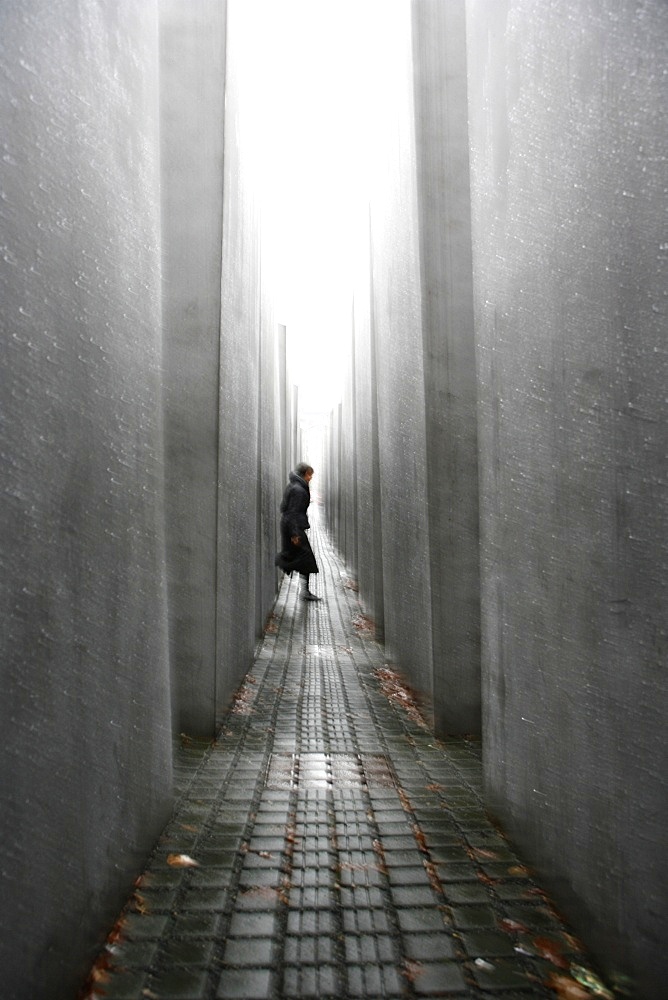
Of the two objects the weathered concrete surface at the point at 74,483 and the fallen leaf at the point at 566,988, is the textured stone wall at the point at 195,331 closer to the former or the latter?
the weathered concrete surface at the point at 74,483

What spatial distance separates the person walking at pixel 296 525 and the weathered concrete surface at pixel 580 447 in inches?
300

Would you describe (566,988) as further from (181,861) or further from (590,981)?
(181,861)

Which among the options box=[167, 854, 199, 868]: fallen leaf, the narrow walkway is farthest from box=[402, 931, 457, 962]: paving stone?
box=[167, 854, 199, 868]: fallen leaf

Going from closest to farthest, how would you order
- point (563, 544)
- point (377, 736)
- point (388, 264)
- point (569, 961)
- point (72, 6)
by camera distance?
point (72, 6) → point (569, 961) → point (563, 544) → point (377, 736) → point (388, 264)

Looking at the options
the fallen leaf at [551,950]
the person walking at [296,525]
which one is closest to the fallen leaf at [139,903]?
the fallen leaf at [551,950]

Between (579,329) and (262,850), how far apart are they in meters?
2.68

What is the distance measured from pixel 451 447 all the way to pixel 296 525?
6397mm

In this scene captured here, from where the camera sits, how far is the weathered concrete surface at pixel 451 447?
5.09 meters

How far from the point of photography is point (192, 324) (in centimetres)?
494

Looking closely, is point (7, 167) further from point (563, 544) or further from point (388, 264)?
point (388, 264)

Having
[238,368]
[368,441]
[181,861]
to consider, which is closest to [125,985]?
[181,861]

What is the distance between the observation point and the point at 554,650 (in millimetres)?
3021

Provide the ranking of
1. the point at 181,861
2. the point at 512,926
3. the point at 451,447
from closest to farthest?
the point at 512,926 → the point at 181,861 → the point at 451,447

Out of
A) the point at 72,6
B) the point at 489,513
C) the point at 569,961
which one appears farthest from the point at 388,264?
the point at 569,961
